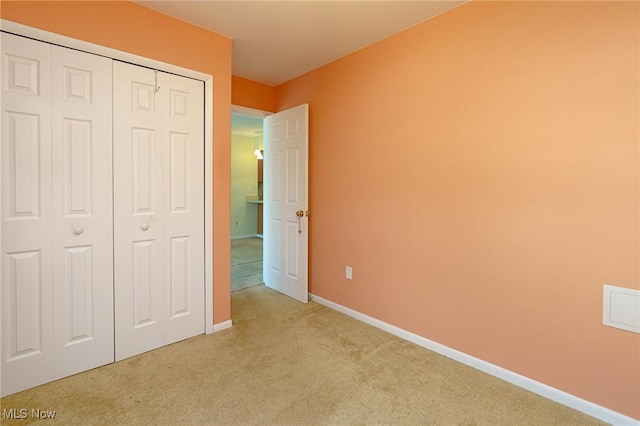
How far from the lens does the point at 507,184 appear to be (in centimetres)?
187

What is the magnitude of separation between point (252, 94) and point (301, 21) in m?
1.44

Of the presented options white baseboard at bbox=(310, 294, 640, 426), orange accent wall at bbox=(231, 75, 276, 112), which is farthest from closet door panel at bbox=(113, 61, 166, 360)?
white baseboard at bbox=(310, 294, 640, 426)

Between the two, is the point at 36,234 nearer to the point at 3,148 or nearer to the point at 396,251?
the point at 3,148

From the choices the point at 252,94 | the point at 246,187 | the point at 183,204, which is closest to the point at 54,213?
the point at 183,204

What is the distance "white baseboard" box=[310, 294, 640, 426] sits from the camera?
→ 1547 millimetres

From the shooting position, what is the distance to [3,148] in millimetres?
1662

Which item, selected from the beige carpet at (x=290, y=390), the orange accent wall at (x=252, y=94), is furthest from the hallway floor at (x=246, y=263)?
the orange accent wall at (x=252, y=94)

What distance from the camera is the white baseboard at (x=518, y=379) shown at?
1.55 metres

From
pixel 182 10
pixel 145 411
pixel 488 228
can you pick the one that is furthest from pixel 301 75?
pixel 145 411

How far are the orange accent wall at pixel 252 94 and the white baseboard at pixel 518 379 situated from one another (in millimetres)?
2727

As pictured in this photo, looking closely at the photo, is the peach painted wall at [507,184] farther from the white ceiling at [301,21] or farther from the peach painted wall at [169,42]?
the peach painted wall at [169,42]

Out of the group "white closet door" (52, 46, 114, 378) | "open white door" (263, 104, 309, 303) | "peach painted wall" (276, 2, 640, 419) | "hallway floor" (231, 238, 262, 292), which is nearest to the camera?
"peach painted wall" (276, 2, 640, 419)

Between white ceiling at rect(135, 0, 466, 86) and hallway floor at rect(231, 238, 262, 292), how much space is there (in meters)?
2.70

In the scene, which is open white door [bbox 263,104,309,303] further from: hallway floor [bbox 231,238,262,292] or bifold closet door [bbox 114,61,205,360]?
bifold closet door [bbox 114,61,205,360]
